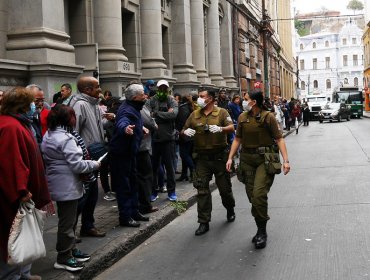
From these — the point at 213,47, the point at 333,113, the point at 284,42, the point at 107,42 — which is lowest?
the point at 333,113

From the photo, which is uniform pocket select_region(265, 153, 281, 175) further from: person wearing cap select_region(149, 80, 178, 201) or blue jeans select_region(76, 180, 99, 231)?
person wearing cap select_region(149, 80, 178, 201)

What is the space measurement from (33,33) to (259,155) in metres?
6.03

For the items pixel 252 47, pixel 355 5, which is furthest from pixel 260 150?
pixel 355 5

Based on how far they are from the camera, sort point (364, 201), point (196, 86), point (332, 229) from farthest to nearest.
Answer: point (196, 86) → point (364, 201) → point (332, 229)

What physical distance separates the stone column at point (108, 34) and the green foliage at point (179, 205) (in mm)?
6435

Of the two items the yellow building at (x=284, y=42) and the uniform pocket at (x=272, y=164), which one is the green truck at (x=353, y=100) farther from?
the uniform pocket at (x=272, y=164)

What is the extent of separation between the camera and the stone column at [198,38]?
919 inches

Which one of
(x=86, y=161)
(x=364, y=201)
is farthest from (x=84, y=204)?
(x=364, y=201)

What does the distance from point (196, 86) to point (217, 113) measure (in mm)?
13899

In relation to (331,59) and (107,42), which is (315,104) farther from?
(331,59)

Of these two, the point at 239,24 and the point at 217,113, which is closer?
the point at 217,113

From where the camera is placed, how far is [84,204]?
645cm

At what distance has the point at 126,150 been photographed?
714cm

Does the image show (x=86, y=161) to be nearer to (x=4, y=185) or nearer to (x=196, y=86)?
(x=4, y=185)
